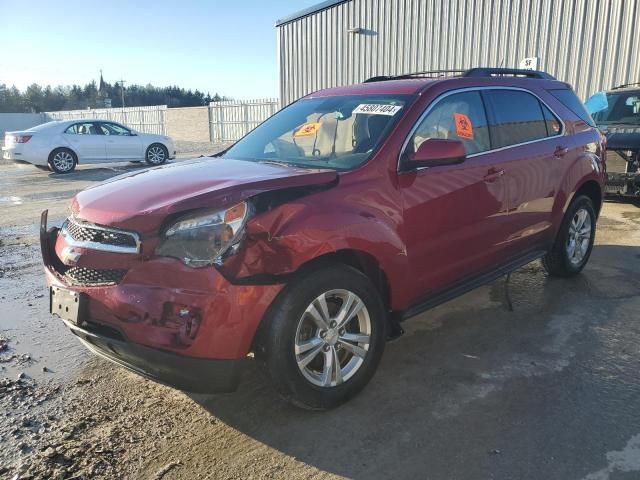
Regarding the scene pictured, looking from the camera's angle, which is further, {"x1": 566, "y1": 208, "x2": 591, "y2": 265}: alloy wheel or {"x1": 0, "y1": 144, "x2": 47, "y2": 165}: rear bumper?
{"x1": 0, "y1": 144, "x2": 47, "y2": 165}: rear bumper

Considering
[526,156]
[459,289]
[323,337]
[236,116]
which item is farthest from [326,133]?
[236,116]

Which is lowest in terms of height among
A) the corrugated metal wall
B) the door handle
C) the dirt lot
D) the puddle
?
the dirt lot

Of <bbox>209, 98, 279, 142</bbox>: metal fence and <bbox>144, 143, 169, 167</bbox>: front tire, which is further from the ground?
<bbox>209, 98, 279, 142</bbox>: metal fence

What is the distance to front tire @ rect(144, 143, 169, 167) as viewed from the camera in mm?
16828

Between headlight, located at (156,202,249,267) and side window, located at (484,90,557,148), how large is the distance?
92.9 inches

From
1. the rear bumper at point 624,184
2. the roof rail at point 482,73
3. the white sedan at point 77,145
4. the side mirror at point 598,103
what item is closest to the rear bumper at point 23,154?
the white sedan at point 77,145

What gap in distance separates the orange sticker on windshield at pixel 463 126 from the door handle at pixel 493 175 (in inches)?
11.5

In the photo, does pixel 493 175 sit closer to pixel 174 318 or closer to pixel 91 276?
pixel 174 318

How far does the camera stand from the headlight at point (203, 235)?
8.34 feet

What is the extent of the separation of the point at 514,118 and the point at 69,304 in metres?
3.55

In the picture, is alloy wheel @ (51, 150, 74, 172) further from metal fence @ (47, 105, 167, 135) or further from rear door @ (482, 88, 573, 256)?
metal fence @ (47, 105, 167, 135)

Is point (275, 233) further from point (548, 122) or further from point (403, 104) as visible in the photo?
point (548, 122)

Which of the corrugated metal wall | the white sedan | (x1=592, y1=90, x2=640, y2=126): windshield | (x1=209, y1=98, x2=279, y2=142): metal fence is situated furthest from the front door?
(x1=209, y1=98, x2=279, y2=142): metal fence

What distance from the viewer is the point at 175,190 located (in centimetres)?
287
